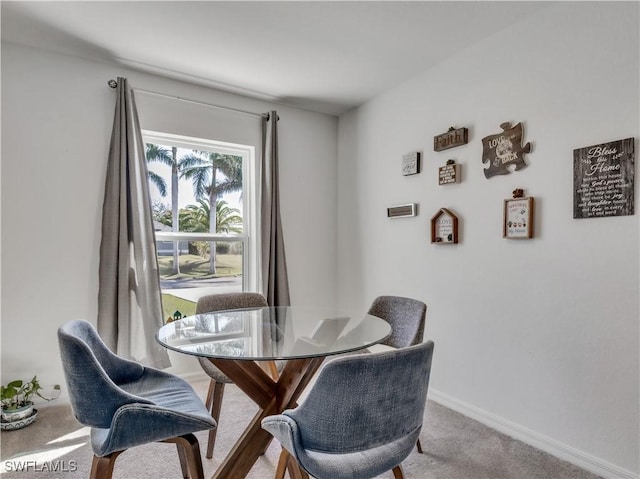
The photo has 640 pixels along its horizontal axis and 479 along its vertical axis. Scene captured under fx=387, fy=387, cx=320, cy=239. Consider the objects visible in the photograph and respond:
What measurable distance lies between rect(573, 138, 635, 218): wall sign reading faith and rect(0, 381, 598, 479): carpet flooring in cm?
131

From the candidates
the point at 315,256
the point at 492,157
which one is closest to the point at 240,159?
the point at 315,256

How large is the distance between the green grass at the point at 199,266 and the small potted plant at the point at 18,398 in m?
1.09

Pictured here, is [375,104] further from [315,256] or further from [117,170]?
[117,170]

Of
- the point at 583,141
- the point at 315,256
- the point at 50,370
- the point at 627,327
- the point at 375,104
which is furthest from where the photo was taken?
the point at 315,256

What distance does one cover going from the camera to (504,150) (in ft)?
7.73

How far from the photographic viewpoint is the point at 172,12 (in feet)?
7.15

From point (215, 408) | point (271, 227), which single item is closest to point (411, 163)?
point (271, 227)

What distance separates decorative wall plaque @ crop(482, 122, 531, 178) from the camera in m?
2.27

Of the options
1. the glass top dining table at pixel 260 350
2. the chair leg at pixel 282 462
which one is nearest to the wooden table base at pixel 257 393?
the glass top dining table at pixel 260 350

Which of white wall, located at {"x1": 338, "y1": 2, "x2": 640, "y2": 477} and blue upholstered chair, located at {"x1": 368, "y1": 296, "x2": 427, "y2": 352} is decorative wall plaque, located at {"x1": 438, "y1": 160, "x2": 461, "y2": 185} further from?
blue upholstered chair, located at {"x1": 368, "y1": 296, "x2": 427, "y2": 352}

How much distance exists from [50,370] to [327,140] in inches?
116

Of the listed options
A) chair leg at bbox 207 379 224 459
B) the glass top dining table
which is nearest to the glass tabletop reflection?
the glass top dining table

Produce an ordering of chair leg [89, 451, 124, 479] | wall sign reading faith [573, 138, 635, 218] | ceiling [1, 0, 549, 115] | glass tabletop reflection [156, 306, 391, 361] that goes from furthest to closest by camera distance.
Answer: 1. ceiling [1, 0, 549, 115]
2. wall sign reading faith [573, 138, 635, 218]
3. glass tabletop reflection [156, 306, 391, 361]
4. chair leg [89, 451, 124, 479]

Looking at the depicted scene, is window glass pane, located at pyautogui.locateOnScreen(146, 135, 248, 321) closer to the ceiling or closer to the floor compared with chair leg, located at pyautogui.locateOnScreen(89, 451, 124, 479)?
closer to the ceiling
